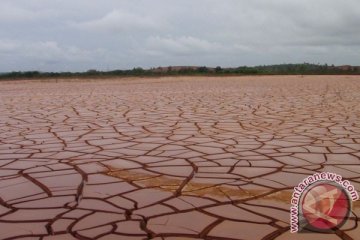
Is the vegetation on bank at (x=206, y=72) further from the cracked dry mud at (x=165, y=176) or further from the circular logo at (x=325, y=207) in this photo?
the circular logo at (x=325, y=207)

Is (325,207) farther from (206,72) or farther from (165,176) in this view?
(206,72)

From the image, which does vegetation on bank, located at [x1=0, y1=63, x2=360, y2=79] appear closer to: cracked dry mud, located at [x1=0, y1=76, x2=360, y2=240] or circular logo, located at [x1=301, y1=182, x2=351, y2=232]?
cracked dry mud, located at [x1=0, y1=76, x2=360, y2=240]

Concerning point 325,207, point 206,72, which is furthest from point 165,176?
point 206,72

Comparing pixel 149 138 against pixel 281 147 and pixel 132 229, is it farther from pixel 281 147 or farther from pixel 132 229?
pixel 132 229

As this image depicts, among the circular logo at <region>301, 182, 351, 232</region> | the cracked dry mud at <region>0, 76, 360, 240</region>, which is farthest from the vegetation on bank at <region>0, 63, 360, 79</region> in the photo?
the circular logo at <region>301, 182, 351, 232</region>

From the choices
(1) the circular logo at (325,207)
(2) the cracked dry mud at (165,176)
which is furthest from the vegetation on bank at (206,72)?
(1) the circular logo at (325,207)

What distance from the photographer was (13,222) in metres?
1.84

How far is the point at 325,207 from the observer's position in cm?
191

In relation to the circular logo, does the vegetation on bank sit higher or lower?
lower

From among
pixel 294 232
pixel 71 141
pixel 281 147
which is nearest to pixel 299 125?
pixel 281 147

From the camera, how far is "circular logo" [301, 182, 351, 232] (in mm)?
1761

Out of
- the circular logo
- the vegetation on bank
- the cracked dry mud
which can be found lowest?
the vegetation on bank

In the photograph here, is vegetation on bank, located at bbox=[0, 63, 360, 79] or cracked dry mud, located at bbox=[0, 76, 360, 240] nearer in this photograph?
cracked dry mud, located at bbox=[0, 76, 360, 240]

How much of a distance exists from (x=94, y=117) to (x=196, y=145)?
2509 millimetres
